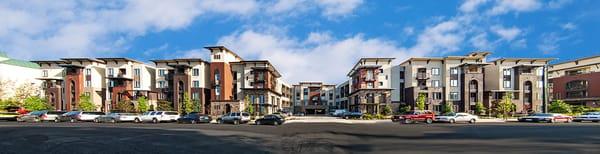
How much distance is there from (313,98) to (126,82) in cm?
6272

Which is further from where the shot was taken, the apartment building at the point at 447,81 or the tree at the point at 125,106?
the apartment building at the point at 447,81

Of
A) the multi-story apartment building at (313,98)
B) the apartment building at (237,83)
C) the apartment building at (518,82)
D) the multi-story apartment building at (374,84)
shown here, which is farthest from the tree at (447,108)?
the multi-story apartment building at (313,98)

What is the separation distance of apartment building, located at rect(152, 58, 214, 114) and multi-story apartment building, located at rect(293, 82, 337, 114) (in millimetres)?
51152

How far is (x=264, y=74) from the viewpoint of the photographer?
7731 cm

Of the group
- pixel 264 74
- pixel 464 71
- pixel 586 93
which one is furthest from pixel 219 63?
pixel 586 93

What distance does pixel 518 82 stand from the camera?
2835 inches

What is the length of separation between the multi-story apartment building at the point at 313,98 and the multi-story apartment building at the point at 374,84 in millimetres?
44850

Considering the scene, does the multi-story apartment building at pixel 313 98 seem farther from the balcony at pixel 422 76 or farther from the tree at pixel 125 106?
the tree at pixel 125 106

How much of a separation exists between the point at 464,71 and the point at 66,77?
74926 millimetres

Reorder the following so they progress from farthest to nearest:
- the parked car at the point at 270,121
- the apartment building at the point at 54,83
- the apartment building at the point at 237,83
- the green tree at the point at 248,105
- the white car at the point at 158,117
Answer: the apartment building at the point at 54,83 → the apartment building at the point at 237,83 → the green tree at the point at 248,105 → the white car at the point at 158,117 → the parked car at the point at 270,121

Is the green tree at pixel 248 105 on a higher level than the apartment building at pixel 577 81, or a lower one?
lower

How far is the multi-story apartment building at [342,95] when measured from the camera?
4140 inches

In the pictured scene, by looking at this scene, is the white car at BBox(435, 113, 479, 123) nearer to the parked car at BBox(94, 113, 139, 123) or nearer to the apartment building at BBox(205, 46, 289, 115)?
the parked car at BBox(94, 113, 139, 123)

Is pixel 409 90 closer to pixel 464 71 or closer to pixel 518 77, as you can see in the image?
pixel 464 71
